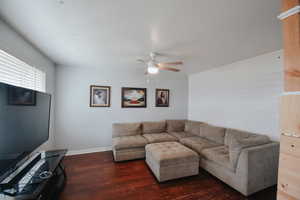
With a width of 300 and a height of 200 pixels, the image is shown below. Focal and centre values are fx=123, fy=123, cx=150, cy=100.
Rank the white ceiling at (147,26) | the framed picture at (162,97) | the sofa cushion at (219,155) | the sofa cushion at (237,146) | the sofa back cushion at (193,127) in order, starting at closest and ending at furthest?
the white ceiling at (147,26) → the sofa cushion at (237,146) → the sofa cushion at (219,155) → the sofa back cushion at (193,127) → the framed picture at (162,97)

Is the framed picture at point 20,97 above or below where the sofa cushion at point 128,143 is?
above

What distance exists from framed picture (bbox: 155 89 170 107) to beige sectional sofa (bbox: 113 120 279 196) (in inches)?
33.3

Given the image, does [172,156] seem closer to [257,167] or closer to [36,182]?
[257,167]

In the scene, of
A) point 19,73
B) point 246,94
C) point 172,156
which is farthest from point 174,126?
point 19,73

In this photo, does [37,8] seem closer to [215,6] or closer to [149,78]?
[215,6]

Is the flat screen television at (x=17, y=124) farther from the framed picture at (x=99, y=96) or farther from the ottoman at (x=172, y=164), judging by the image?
the ottoman at (x=172, y=164)

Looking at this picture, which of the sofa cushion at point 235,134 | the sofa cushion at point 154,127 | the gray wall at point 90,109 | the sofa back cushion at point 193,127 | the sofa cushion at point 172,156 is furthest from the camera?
the sofa cushion at point 154,127

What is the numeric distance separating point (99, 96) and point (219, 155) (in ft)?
10.8

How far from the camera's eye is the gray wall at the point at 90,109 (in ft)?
10.9

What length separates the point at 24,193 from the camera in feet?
3.85

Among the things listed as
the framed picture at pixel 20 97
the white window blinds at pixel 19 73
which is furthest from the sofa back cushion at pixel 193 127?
the white window blinds at pixel 19 73

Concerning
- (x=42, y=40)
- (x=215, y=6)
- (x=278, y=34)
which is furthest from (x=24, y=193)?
(x=278, y=34)

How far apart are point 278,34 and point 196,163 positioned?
2.43 metres

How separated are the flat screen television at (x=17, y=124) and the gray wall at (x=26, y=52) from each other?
725mm
